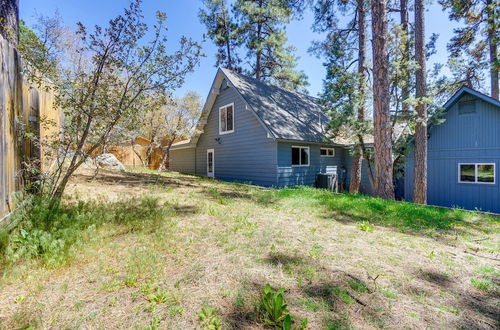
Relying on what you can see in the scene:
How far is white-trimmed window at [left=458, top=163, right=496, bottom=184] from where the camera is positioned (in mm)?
9586

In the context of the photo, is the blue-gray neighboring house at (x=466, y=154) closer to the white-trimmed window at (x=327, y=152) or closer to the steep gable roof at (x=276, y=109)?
the white-trimmed window at (x=327, y=152)

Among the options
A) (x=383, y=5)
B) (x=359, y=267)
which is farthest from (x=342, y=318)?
(x=383, y=5)

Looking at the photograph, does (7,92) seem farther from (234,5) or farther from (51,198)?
(234,5)

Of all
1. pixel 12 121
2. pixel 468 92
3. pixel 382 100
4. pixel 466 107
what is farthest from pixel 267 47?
pixel 12 121

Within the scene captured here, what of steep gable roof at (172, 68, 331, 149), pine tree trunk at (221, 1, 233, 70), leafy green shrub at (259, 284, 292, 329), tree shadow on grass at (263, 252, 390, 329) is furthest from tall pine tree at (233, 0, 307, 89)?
leafy green shrub at (259, 284, 292, 329)

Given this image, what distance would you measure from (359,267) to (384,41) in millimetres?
Answer: 7551

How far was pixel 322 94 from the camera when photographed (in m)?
10.7

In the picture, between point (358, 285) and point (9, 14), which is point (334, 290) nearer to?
point (358, 285)

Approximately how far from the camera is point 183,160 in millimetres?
17656

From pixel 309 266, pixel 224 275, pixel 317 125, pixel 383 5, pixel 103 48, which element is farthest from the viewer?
pixel 317 125

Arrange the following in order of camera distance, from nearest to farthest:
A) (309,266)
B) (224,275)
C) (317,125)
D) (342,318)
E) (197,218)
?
(342,318)
(224,275)
(309,266)
(197,218)
(317,125)

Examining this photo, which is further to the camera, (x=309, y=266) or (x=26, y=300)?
(x=309, y=266)

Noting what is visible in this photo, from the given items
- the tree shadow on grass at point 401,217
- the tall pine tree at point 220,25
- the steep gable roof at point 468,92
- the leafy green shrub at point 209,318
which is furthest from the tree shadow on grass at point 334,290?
the tall pine tree at point 220,25

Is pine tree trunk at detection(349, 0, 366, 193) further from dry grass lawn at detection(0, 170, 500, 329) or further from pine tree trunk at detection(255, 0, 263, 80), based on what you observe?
pine tree trunk at detection(255, 0, 263, 80)
